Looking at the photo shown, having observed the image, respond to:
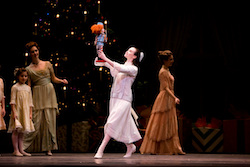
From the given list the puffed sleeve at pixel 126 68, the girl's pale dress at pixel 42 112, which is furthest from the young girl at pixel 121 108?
the girl's pale dress at pixel 42 112

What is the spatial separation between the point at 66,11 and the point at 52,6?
29cm

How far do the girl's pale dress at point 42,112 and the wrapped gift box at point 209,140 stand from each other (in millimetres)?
2865

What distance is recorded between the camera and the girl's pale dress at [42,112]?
23.2ft

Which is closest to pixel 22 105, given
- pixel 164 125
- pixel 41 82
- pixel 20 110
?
pixel 20 110

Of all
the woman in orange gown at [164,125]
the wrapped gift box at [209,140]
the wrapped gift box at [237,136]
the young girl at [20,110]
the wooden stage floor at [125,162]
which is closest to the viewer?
the wooden stage floor at [125,162]

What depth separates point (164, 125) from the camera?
7.40m

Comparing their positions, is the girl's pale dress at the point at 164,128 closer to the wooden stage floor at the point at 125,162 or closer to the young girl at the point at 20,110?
the wooden stage floor at the point at 125,162

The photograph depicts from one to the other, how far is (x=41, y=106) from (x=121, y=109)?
1.61 metres

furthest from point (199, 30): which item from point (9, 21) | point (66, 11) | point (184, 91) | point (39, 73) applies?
point (39, 73)

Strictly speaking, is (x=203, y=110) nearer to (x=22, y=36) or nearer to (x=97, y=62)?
(x=22, y=36)

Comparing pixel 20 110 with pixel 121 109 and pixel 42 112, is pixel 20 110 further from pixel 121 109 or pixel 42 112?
pixel 121 109

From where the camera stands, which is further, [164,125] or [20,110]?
[164,125]

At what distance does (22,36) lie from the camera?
9922mm

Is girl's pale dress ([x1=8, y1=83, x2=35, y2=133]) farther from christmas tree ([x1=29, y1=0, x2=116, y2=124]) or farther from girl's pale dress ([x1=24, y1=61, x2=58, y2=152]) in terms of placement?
christmas tree ([x1=29, y1=0, x2=116, y2=124])
